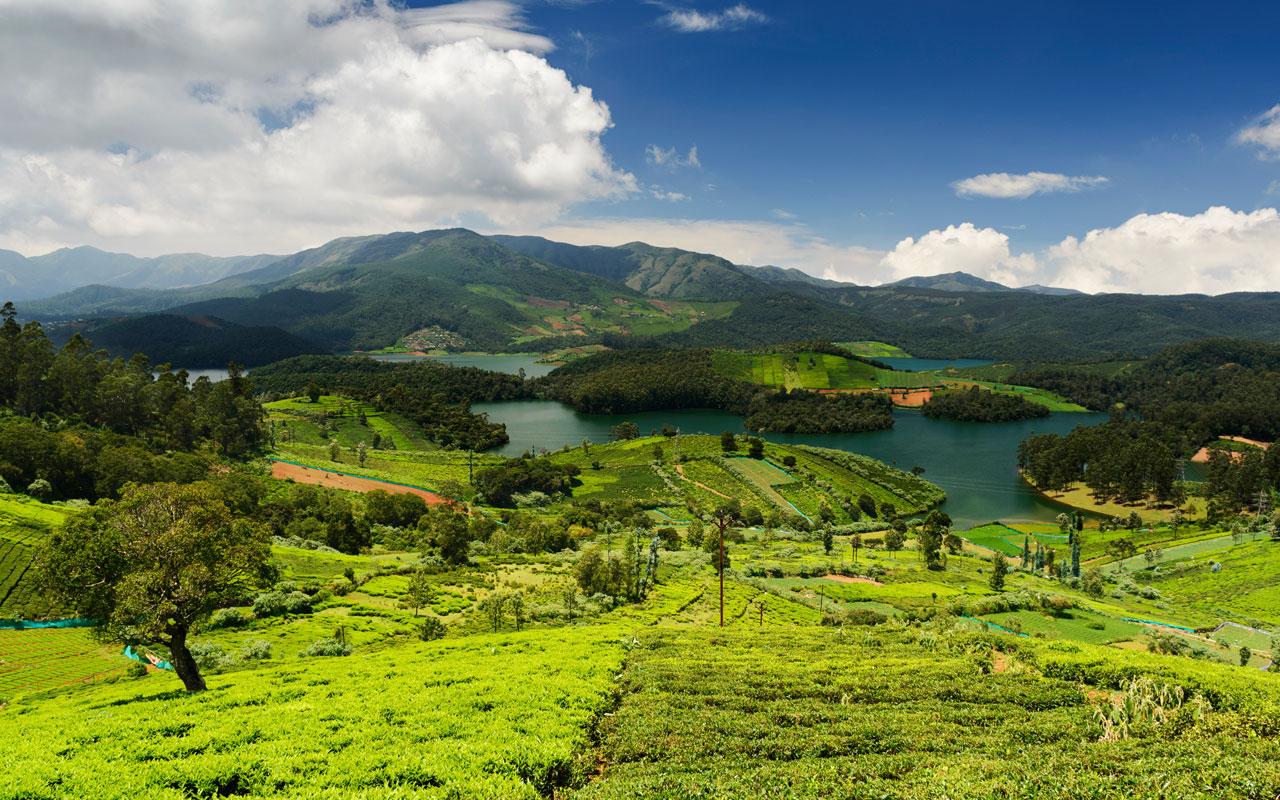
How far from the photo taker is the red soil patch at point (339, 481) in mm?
92312

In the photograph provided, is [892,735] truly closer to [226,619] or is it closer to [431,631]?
[431,631]

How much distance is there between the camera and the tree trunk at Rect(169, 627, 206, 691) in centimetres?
2233

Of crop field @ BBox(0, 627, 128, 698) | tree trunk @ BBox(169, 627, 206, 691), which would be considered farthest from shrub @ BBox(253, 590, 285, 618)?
tree trunk @ BBox(169, 627, 206, 691)

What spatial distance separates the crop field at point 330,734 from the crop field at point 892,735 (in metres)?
1.79

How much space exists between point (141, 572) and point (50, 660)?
15.7 m

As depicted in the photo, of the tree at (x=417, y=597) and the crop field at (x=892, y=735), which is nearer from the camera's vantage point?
the crop field at (x=892, y=735)

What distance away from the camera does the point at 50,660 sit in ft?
97.0

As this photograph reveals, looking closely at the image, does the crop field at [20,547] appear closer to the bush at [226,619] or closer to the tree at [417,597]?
the bush at [226,619]

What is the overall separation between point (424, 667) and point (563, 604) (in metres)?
20.0

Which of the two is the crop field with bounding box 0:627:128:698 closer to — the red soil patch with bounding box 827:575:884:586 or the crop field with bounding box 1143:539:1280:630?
the red soil patch with bounding box 827:575:884:586

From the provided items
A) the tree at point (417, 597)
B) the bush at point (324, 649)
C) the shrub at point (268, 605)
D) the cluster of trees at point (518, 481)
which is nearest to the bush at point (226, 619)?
the shrub at point (268, 605)

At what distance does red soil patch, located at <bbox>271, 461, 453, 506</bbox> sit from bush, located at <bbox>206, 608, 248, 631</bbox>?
53.2 metres

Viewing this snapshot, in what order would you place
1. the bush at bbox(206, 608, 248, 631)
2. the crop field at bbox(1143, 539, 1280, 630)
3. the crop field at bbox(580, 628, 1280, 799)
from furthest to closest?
the crop field at bbox(1143, 539, 1280, 630)
the bush at bbox(206, 608, 248, 631)
the crop field at bbox(580, 628, 1280, 799)

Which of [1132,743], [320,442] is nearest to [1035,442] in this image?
[1132,743]
